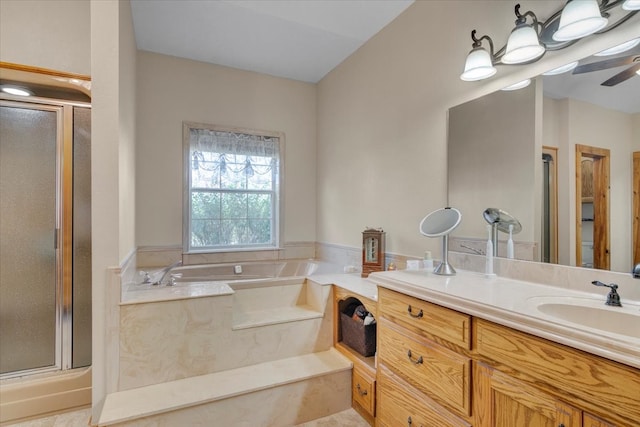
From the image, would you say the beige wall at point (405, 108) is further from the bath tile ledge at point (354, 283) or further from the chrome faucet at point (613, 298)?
the chrome faucet at point (613, 298)

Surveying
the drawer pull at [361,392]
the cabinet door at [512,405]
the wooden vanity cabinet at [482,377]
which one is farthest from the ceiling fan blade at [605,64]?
the drawer pull at [361,392]

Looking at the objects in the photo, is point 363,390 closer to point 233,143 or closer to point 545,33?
point 545,33

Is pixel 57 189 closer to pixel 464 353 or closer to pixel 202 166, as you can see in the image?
pixel 202 166

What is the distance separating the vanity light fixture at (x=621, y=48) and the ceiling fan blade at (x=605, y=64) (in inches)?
1.1

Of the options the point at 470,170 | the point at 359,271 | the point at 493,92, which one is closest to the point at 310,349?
the point at 359,271

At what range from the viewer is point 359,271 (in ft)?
9.82

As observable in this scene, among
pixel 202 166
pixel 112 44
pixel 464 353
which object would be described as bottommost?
pixel 464 353

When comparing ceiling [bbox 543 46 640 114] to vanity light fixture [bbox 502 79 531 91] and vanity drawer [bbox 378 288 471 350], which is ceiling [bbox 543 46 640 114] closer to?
vanity light fixture [bbox 502 79 531 91]

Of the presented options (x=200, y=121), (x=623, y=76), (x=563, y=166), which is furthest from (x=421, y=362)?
(x=200, y=121)

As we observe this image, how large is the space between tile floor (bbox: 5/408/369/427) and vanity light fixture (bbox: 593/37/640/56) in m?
2.31

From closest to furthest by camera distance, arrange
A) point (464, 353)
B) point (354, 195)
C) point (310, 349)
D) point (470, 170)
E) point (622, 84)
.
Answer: point (464, 353) → point (622, 84) → point (470, 170) → point (310, 349) → point (354, 195)

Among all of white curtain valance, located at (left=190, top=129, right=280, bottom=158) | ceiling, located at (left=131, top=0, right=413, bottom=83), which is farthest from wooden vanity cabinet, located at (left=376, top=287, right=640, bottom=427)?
white curtain valance, located at (left=190, top=129, right=280, bottom=158)

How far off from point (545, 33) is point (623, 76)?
41 cm

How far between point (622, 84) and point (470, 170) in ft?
2.61
